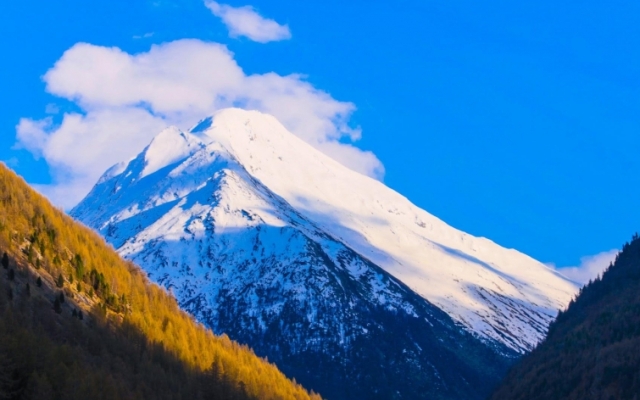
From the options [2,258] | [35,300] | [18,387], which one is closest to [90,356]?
[35,300]

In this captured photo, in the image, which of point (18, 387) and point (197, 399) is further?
point (197, 399)

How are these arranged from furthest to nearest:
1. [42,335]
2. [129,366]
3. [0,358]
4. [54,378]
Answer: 1. [129,366]
2. [42,335]
3. [54,378]
4. [0,358]

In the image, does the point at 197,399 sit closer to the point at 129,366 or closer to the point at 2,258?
the point at 129,366

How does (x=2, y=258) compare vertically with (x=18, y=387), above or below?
above

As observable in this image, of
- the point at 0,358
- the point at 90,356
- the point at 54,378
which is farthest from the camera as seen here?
the point at 90,356

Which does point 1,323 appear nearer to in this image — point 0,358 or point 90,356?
point 0,358

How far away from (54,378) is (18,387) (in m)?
7.57

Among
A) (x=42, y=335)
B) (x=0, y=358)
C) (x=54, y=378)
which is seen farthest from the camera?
(x=42, y=335)

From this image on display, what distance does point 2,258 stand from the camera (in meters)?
183

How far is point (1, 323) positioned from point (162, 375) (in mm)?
54470

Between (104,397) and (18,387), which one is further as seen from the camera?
(104,397)

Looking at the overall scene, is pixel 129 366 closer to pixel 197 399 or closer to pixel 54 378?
pixel 197 399

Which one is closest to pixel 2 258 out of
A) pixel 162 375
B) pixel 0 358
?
pixel 162 375

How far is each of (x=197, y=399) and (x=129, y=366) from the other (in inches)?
651
